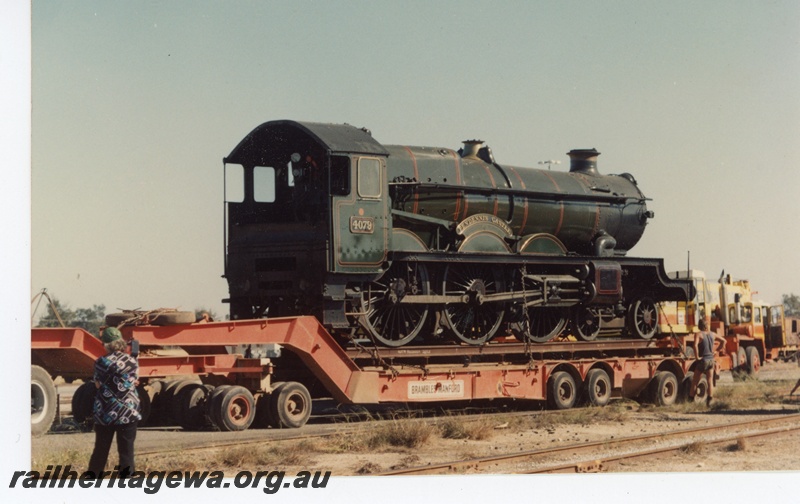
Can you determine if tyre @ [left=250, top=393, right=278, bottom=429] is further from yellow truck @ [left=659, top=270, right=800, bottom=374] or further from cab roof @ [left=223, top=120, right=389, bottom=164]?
yellow truck @ [left=659, top=270, right=800, bottom=374]

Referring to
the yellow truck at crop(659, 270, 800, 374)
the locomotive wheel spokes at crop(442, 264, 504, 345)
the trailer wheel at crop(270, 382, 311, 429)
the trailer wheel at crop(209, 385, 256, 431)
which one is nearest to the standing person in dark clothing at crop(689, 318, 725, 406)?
the locomotive wheel spokes at crop(442, 264, 504, 345)

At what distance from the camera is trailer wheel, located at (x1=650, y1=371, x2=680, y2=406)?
2209 cm

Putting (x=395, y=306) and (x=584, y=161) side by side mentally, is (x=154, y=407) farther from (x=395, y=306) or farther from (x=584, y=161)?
(x=584, y=161)

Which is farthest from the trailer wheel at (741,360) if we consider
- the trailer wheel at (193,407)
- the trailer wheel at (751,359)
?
the trailer wheel at (193,407)

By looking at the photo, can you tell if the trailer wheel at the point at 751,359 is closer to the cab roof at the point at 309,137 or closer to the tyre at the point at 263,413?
the cab roof at the point at 309,137

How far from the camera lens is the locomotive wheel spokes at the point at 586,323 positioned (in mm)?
21047

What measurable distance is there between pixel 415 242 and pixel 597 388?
5.28 meters

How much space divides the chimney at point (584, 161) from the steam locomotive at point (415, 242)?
2.28 feet

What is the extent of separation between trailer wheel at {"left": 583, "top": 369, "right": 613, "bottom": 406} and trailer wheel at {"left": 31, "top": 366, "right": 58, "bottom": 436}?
32.7ft

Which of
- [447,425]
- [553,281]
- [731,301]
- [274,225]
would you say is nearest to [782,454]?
[447,425]

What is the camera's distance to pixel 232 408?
16.2 m

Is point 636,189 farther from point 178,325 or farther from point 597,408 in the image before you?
point 178,325

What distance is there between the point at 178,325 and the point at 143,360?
2.23 feet

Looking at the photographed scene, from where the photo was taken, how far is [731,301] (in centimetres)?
3378
